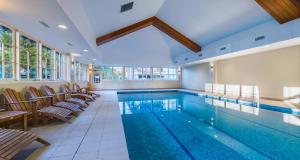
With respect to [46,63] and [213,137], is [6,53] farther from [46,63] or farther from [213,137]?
[213,137]

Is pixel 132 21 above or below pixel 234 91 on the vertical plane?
above

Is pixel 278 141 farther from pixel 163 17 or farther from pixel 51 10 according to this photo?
pixel 163 17

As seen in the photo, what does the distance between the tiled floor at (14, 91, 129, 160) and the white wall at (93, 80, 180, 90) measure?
11.5m

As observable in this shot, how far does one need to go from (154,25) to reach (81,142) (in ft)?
27.7

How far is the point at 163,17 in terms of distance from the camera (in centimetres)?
927

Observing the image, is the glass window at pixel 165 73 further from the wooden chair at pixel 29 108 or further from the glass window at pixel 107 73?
the wooden chair at pixel 29 108

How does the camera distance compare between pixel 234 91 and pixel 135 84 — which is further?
pixel 135 84

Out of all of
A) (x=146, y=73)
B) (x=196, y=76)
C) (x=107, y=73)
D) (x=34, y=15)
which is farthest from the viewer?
(x=146, y=73)

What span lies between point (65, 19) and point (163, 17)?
6.72 m

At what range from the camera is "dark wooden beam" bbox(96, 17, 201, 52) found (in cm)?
799

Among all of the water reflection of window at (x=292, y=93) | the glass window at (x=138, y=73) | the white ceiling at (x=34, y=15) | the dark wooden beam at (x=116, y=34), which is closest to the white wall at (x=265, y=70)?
the water reflection of window at (x=292, y=93)

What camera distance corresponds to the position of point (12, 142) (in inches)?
80.7

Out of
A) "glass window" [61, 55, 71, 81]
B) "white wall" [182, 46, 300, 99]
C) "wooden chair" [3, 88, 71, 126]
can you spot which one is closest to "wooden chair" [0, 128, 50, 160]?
"wooden chair" [3, 88, 71, 126]

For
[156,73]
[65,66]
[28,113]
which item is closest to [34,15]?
[28,113]
